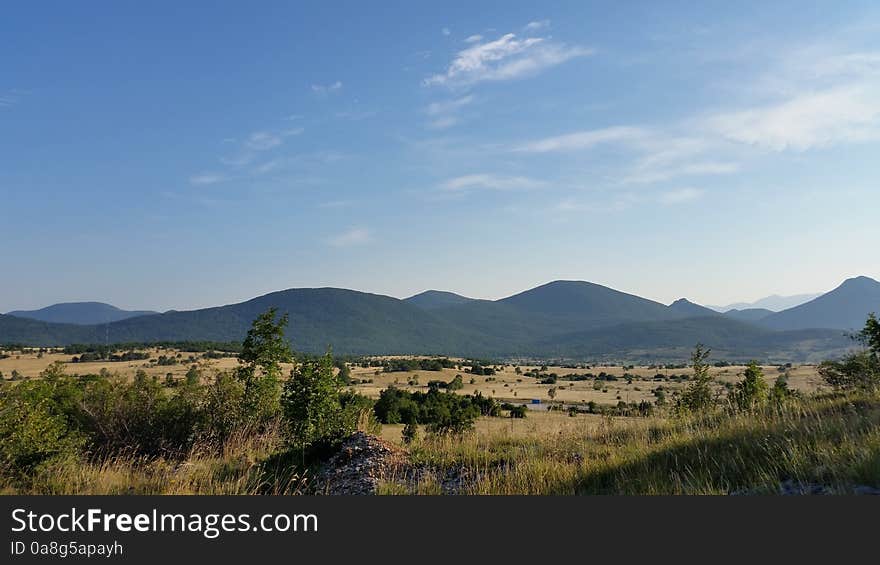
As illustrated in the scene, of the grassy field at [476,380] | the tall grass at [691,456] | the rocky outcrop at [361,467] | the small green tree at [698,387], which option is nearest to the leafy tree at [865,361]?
the small green tree at [698,387]

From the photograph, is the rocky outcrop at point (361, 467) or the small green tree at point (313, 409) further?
the small green tree at point (313, 409)

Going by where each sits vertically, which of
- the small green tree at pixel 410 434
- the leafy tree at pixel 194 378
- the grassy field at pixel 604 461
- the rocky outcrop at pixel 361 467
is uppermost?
the leafy tree at pixel 194 378

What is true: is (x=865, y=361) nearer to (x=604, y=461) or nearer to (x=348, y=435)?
(x=604, y=461)

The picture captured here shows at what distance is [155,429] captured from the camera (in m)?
14.7

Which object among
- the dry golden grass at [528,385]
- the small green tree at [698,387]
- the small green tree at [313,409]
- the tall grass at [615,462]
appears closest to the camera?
the tall grass at [615,462]

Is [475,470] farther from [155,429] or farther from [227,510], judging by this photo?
[155,429]

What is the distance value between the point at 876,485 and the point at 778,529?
1.46m

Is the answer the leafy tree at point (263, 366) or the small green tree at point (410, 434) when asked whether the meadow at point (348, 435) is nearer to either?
the leafy tree at point (263, 366)

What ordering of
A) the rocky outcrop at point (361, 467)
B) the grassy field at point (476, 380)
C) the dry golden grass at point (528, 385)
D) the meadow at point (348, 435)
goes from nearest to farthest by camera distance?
the meadow at point (348, 435), the rocky outcrop at point (361, 467), the grassy field at point (476, 380), the dry golden grass at point (528, 385)

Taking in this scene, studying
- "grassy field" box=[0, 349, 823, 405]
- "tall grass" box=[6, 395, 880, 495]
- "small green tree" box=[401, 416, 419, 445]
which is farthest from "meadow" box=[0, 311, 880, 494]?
"grassy field" box=[0, 349, 823, 405]

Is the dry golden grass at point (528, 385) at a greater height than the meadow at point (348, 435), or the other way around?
the meadow at point (348, 435)

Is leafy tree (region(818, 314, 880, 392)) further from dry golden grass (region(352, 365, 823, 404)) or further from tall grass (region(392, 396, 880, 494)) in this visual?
dry golden grass (region(352, 365, 823, 404))

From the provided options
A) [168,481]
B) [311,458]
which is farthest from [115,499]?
[311,458]

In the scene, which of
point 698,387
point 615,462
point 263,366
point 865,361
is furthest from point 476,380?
point 615,462
